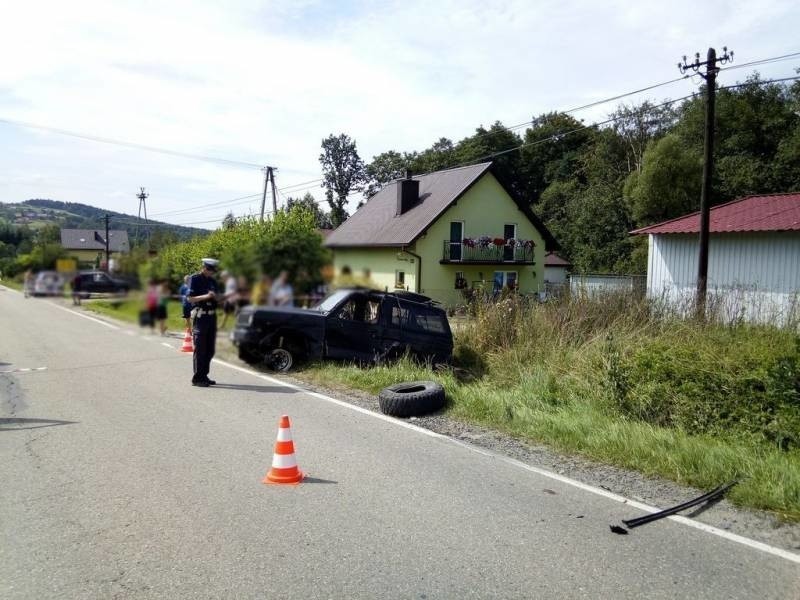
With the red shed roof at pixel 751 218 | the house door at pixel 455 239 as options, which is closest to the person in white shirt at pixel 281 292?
the house door at pixel 455 239

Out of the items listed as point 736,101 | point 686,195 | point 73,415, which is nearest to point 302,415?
point 73,415

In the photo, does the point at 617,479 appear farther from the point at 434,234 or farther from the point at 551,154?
the point at 551,154

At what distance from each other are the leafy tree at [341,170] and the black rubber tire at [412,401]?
232 inches

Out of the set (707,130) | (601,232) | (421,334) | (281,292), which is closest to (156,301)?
(281,292)

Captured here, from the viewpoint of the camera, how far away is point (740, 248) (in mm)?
21828

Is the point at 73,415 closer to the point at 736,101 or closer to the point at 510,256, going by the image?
the point at 510,256

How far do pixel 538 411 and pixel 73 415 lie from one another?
673 cm

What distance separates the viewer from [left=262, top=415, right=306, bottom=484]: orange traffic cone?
6195 millimetres

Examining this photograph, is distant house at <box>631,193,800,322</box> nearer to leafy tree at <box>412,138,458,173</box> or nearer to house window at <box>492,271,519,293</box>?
house window at <box>492,271,519,293</box>

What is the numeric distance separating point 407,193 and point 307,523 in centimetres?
289

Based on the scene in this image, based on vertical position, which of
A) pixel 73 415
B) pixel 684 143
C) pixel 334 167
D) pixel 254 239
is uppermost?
pixel 684 143

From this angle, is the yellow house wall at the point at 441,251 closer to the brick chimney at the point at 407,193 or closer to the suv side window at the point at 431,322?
the brick chimney at the point at 407,193

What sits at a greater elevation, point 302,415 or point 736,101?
point 736,101

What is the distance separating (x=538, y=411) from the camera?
8.91 meters
